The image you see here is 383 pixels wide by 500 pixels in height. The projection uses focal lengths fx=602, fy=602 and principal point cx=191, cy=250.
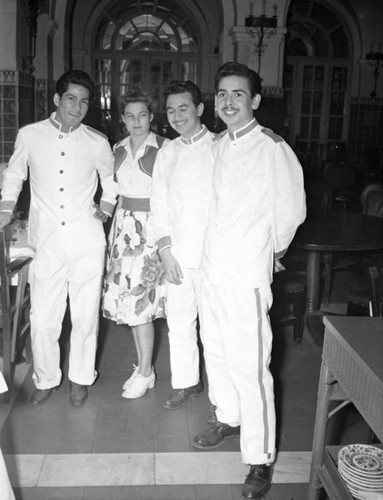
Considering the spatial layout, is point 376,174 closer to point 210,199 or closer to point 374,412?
point 210,199

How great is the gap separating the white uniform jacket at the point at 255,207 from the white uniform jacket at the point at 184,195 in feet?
1.09

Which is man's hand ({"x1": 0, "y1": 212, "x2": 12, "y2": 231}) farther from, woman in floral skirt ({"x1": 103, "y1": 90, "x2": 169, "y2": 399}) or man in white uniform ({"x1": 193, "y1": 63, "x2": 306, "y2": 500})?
man in white uniform ({"x1": 193, "y1": 63, "x2": 306, "y2": 500})

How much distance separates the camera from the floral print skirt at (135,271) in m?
3.05

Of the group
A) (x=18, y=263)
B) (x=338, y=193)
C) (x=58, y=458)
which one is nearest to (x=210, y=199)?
(x=18, y=263)

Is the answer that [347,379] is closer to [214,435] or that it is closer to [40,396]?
[214,435]

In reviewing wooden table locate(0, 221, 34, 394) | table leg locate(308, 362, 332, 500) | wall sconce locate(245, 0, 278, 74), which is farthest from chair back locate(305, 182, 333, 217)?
wall sconce locate(245, 0, 278, 74)

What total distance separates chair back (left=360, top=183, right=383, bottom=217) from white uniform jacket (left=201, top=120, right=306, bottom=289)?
2981 mm

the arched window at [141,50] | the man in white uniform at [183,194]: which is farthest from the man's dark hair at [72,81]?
the arched window at [141,50]

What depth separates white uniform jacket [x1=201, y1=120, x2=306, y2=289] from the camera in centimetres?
234

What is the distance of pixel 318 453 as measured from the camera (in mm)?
→ 2098

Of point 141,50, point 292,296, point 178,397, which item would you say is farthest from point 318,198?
point 141,50

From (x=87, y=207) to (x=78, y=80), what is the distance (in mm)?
628

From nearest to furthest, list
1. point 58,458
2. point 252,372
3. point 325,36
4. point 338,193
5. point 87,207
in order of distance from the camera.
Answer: point 252,372 → point 58,458 → point 87,207 → point 338,193 → point 325,36

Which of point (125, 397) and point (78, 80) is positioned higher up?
point (78, 80)
